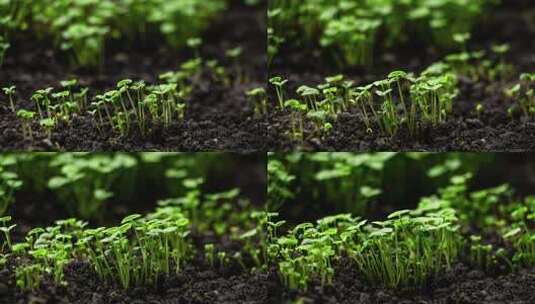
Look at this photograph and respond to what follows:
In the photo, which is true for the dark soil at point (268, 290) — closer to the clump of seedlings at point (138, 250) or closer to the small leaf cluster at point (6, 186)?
the clump of seedlings at point (138, 250)

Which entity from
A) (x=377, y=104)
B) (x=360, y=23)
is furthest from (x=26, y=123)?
(x=360, y=23)

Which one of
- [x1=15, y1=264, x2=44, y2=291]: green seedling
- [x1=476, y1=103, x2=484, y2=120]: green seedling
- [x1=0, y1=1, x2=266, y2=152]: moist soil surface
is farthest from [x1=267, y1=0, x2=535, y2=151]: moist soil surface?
[x1=15, y1=264, x2=44, y2=291]: green seedling

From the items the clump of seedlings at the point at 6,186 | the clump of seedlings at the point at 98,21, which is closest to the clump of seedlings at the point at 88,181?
the clump of seedlings at the point at 6,186

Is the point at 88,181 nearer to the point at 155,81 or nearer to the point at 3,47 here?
the point at 155,81

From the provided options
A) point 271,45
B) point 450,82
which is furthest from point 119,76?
point 450,82

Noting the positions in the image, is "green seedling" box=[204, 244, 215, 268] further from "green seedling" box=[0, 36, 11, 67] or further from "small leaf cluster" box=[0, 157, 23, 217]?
"green seedling" box=[0, 36, 11, 67]

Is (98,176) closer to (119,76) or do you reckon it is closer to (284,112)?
(119,76)
